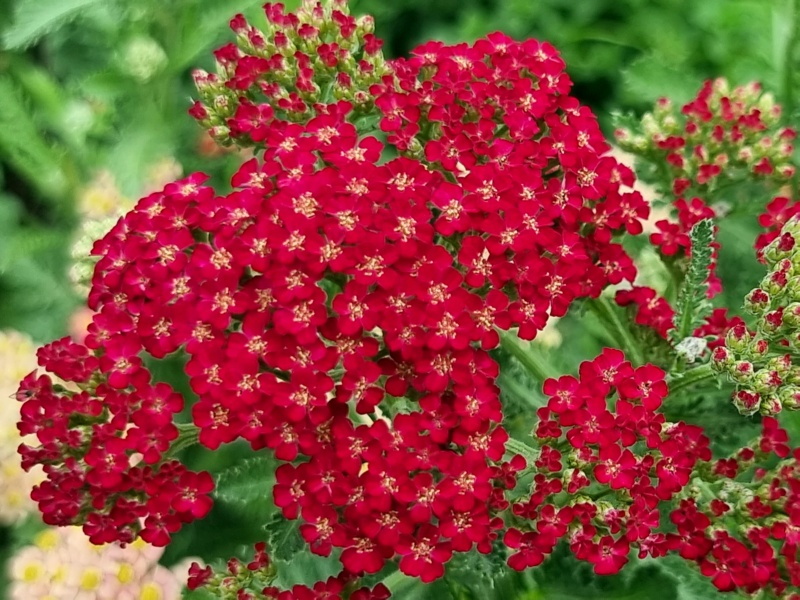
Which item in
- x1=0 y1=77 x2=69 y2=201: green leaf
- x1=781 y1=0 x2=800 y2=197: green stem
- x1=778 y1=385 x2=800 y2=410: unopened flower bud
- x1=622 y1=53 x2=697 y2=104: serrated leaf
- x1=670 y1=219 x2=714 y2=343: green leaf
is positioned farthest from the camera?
x1=0 y1=77 x2=69 y2=201: green leaf

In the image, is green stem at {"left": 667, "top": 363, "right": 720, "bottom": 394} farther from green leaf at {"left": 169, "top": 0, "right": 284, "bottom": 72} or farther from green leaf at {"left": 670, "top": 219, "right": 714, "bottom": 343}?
green leaf at {"left": 169, "top": 0, "right": 284, "bottom": 72}

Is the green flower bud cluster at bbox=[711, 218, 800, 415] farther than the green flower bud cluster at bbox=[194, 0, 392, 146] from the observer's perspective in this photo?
No

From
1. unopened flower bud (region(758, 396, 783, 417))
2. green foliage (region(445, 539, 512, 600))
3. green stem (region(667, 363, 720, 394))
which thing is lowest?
green foliage (region(445, 539, 512, 600))

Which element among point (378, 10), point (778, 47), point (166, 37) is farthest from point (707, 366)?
point (378, 10)

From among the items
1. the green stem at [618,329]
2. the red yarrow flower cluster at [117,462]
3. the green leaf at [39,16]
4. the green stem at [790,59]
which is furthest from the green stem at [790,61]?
the green leaf at [39,16]

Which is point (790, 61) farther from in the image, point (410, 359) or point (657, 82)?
point (410, 359)

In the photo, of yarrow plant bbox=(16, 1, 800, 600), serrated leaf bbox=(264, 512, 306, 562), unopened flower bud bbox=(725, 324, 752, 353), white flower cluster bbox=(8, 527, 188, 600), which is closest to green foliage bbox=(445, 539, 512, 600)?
yarrow plant bbox=(16, 1, 800, 600)

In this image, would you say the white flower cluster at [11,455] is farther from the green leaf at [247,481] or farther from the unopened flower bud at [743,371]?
the unopened flower bud at [743,371]
